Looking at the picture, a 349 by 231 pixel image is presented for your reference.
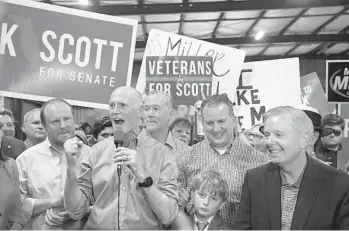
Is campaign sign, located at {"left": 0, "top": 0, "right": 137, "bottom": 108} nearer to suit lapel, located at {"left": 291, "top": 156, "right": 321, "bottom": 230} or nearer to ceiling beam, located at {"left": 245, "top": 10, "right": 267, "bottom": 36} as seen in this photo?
suit lapel, located at {"left": 291, "top": 156, "right": 321, "bottom": 230}

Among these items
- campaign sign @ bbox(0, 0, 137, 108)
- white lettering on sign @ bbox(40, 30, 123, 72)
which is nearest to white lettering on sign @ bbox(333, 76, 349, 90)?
campaign sign @ bbox(0, 0, 137, 108)

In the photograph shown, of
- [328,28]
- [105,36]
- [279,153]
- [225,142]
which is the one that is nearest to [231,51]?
[105,36]

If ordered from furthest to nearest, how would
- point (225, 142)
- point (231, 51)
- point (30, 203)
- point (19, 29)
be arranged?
point (231, 51), point (19, 29), point (225, 142), point (30, 203)

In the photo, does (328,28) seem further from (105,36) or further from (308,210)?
(308,210)

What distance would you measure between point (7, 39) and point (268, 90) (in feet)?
9.80

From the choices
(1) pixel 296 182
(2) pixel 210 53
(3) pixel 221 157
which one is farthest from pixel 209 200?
(2) pixel 210 53

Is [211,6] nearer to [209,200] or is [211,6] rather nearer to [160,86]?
[160,86]

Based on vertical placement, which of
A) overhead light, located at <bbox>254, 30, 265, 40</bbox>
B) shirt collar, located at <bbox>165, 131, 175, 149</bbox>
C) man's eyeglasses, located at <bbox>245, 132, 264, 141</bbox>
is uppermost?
overhead light, located at <bbox>254, 30, 265, 40</bbox>

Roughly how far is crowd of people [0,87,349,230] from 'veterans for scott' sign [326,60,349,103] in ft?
11.8

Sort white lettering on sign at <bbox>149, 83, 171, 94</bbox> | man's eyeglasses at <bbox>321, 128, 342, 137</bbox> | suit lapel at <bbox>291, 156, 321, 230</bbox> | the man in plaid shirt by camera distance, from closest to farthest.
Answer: suit lapel at <bbox>291, 156, 321, 230</bbox> → the man in plaid shirt → man's eyeglasses at <bbox>321, 128, 342, 137</bbox> → white lettering on sign at <bbox>149, 83, 171, 94</bbox>

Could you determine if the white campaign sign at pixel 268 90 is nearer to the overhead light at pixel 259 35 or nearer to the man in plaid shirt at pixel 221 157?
the man in plaid shirt at pixel 221 157

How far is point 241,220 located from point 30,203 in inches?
46.4

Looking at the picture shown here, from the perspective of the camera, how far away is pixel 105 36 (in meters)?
3.59

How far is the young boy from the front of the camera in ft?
8.93
